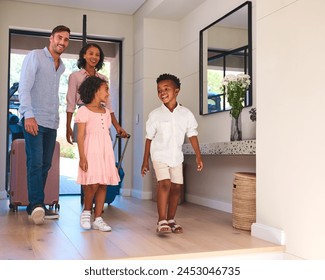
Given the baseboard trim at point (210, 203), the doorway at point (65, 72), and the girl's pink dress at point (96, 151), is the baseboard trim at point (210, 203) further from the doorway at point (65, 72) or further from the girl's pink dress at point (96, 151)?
the girl's pink dress at point (96, 151)

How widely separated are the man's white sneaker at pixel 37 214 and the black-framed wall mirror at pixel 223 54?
1.90 meters

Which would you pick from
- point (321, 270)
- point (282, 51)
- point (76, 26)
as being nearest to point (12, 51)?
point (76, 26)

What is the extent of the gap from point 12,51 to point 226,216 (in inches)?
132

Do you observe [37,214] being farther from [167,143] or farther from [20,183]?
[167,143]

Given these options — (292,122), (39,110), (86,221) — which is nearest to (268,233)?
(292,122)

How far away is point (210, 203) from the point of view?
14.1 ft

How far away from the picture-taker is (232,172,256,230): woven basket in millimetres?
2998

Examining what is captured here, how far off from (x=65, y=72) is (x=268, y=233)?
371 centimetres

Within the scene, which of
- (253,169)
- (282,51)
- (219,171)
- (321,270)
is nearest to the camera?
(321,270)

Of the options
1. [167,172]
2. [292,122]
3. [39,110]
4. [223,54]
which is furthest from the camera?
[223,54]

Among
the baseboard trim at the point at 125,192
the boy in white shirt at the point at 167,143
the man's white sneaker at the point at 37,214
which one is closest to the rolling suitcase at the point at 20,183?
the man's white sneaker at the point at 37,214

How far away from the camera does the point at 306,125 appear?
7.79 feet

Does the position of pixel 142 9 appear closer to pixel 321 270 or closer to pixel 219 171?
pixel 219 171

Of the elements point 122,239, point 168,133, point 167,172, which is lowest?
point 122,239
